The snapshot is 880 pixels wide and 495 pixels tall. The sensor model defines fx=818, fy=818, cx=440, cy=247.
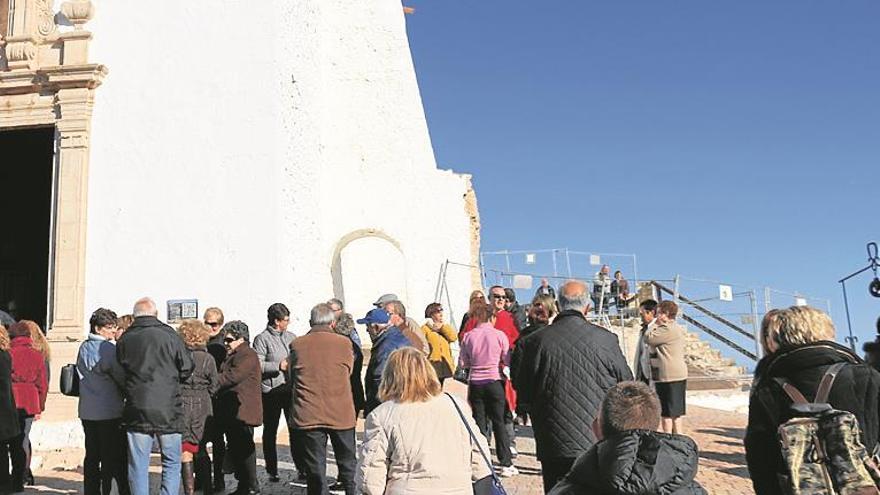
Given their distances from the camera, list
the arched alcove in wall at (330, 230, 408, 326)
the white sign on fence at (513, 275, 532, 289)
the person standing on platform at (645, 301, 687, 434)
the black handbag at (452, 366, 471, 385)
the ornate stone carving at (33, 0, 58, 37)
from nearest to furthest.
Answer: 1. the person standing on platform at (645, 301, 687, 434)
2. the black handbag at (452, 366, 471, 385)
3. the ornate stone carving at (33, 0, 58, 37)
4. the arched alcove in wall at (330, 230, 408, 326)
5. the white sign on fence at (513, 275, 532, 289)

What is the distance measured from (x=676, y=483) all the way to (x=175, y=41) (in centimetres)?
1009

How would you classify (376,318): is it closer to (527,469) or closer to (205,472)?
(205,472)

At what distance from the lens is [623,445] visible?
8.59 feet

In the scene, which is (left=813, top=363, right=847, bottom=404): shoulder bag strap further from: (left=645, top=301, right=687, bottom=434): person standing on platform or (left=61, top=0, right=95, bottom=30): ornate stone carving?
(left=61, top=0, right=95, bottom=30): ornate stone carving

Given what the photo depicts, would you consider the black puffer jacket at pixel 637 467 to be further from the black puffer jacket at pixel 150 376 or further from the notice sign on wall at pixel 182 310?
the notice sign on wall at pixel 182 310

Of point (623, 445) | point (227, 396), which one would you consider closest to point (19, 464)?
point (227, 396)

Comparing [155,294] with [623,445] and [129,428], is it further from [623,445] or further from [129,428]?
[623,445]

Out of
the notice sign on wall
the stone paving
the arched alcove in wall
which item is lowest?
the stone paving

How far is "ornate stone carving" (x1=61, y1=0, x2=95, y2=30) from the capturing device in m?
10.9

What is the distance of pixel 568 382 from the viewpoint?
178 inches

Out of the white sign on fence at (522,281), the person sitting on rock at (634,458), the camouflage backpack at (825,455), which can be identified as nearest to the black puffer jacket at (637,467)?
the person sitting on rock at (634,458)

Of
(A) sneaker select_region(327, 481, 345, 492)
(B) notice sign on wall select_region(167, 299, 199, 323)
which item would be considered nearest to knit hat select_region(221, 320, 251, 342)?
(A) sneaker select_region(327, 481, 345, 492)

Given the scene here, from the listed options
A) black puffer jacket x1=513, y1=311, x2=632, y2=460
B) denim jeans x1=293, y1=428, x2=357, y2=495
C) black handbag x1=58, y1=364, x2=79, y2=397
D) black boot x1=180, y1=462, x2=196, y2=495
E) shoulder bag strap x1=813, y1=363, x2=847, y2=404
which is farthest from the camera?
black boot x1=180, y1=462, x2=196, y2=495

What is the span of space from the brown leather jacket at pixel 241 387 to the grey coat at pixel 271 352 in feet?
1.25
